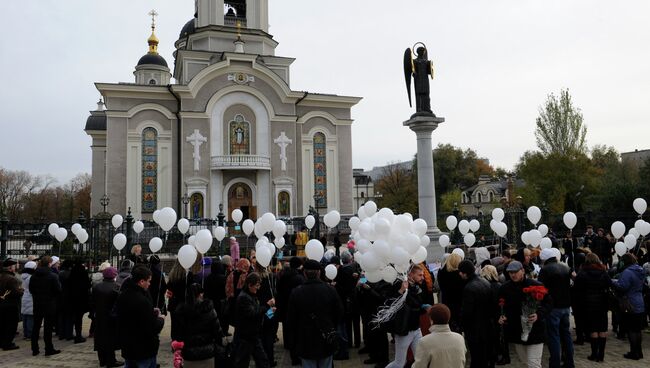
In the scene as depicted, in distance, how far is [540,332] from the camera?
6086 mm

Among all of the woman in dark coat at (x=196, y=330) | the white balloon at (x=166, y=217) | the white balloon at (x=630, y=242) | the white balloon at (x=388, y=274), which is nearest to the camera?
the woman in dark coat at (x=196, y=330)

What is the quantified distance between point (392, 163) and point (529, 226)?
179ft

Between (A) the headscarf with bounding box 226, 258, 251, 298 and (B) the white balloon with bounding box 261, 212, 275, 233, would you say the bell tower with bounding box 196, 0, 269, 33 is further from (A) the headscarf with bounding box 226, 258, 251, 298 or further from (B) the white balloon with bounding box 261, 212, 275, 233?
(A) the headscarf with bounding box 226, 258, 251, 298

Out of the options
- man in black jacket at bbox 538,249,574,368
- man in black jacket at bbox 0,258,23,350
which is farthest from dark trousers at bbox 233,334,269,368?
man in black jacket at bbox 0,258,23,350

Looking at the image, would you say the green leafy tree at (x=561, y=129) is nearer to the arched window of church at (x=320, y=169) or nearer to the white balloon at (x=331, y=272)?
the arched window of church at (x=320, y=169)

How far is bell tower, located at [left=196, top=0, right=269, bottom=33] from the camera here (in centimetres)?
3338

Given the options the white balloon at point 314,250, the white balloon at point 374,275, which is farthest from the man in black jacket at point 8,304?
the white balloon at point 374,275

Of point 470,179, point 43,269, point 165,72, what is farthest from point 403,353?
point 470,179

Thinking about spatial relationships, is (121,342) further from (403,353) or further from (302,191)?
(302,191)

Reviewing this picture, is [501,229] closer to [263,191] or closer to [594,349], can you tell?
[594,349]

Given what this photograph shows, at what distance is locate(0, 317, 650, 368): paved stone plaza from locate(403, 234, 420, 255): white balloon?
2.10 meters

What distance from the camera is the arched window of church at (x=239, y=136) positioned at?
30.9 m

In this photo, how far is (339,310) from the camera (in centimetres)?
567

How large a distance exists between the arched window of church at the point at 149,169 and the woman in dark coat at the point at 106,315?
22947 mm
